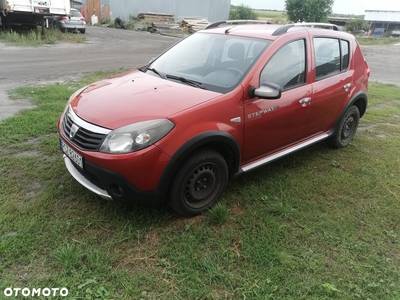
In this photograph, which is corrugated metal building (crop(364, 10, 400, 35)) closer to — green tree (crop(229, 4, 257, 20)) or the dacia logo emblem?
green tree (crop(229, 4, 257, 20))

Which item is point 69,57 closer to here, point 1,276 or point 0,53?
point 0,53

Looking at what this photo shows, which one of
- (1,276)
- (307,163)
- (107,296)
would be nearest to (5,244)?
(1,276)

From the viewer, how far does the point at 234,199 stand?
3562 mm

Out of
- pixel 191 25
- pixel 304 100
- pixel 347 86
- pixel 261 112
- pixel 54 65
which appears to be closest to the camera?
pixel 261 112

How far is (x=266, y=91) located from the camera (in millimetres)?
3168

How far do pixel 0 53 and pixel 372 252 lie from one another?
13.4 meters

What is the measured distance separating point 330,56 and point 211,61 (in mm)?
1644

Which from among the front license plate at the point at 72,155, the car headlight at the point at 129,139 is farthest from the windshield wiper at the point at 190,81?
the front license plate at the point at 72,155

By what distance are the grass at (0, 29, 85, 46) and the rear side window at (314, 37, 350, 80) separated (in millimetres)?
14194

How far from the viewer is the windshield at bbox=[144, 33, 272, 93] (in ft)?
11.2

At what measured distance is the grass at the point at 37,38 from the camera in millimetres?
15218

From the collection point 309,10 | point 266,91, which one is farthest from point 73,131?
point 309,10

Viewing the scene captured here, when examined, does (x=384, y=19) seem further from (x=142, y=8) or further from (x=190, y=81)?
(x=190, y=81)

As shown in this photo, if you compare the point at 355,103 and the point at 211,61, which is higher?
the point at 211,61
